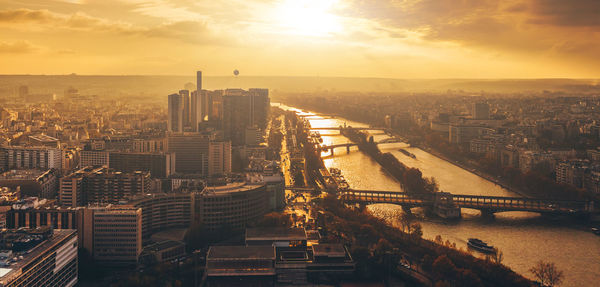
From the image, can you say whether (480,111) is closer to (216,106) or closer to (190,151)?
(216,106)

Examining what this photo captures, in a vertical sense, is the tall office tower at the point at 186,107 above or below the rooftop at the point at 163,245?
above

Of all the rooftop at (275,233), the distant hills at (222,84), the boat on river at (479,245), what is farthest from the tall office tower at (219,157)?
the distant hills at (222,84)

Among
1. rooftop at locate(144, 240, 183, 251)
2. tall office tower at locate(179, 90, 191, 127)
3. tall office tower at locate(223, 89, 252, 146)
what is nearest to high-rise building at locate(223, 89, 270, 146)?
tall office tower at locate(223, 89, 252, 146)

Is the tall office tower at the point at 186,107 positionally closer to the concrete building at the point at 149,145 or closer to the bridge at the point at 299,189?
the concrete building at the point at 149,145

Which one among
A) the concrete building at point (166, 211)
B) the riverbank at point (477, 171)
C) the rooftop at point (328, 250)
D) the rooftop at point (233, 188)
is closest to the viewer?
the rooftop at point (328, 250)

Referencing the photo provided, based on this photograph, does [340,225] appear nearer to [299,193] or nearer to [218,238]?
[218,238]

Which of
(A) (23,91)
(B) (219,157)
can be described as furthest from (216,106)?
(A) (23,91)
